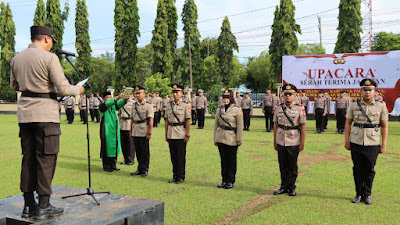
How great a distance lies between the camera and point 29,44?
3.36 m

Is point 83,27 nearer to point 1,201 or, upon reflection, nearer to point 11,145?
point 11,145

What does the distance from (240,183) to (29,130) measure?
3766mm

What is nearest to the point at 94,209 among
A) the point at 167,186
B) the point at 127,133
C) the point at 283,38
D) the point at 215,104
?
the point at 167,186

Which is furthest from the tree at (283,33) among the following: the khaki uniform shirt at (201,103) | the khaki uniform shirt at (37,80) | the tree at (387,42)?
the khaki uniform shirt at (37,80)

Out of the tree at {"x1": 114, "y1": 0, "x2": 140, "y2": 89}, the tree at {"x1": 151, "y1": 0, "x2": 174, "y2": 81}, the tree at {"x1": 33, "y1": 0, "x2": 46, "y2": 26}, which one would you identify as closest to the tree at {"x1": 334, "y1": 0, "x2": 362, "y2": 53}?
the tree at {"x1": 151, "y1": 0, "x2": 174, "y2": 81}

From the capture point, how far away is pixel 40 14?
121 feet

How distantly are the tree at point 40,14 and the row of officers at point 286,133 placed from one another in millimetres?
34829

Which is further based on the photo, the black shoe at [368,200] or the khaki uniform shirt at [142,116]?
the khaki uniform shirt at [142,116]

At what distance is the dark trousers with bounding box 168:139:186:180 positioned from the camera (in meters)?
6.25

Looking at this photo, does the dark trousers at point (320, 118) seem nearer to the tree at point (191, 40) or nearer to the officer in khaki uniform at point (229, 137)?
the officer in khaki uniform at point (229, 137)

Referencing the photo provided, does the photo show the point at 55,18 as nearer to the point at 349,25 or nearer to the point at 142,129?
the point at 349,25

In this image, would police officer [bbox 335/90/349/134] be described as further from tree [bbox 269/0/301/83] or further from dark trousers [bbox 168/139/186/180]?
tree [bbox 269/0/301/83]

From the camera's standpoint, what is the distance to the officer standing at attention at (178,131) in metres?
6.27

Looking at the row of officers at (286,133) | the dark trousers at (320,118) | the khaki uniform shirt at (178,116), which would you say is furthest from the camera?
the dark trousers at (320,118)
